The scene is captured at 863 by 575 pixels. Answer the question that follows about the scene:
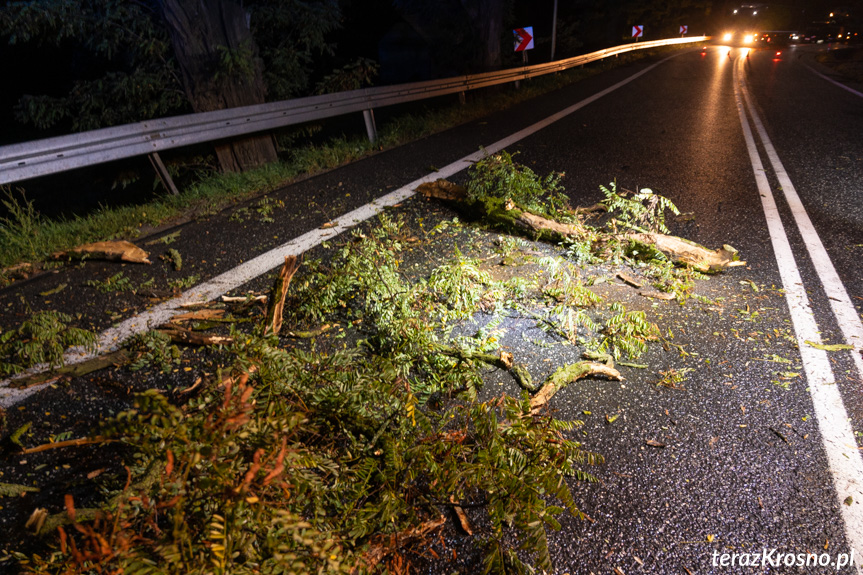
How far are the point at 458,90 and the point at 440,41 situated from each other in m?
4.21

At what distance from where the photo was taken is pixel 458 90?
32.6 ft

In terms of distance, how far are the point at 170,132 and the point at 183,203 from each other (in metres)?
1.02

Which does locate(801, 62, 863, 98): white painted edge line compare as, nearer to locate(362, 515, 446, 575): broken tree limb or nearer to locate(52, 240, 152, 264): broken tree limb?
locate(362, 515, 446, 575): broken tree limb

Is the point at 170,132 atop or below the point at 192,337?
atop

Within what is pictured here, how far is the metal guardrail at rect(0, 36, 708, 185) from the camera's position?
401 cm

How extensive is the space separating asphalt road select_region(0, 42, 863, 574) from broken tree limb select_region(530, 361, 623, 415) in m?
0.07

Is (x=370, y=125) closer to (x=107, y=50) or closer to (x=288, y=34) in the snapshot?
(x=288, y=34)

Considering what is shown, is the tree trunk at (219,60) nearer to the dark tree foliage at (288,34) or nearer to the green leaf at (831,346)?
the dark tree foliage at (288,34)

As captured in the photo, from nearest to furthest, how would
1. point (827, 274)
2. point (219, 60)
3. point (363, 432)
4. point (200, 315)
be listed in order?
point (363, 432) → point (200, 315) → point (827, 274) → point (219, 60)

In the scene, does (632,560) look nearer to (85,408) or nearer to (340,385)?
(340,385)

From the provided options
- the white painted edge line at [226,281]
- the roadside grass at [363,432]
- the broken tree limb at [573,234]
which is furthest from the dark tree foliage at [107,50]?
the roadside grass at [363,432]

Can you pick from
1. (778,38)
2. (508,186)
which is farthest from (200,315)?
(778,38)

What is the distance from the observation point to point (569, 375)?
235 centimetres

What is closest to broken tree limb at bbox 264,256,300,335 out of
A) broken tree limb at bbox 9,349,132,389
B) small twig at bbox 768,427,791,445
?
broken tree limb at bbox 9,349,132,389
